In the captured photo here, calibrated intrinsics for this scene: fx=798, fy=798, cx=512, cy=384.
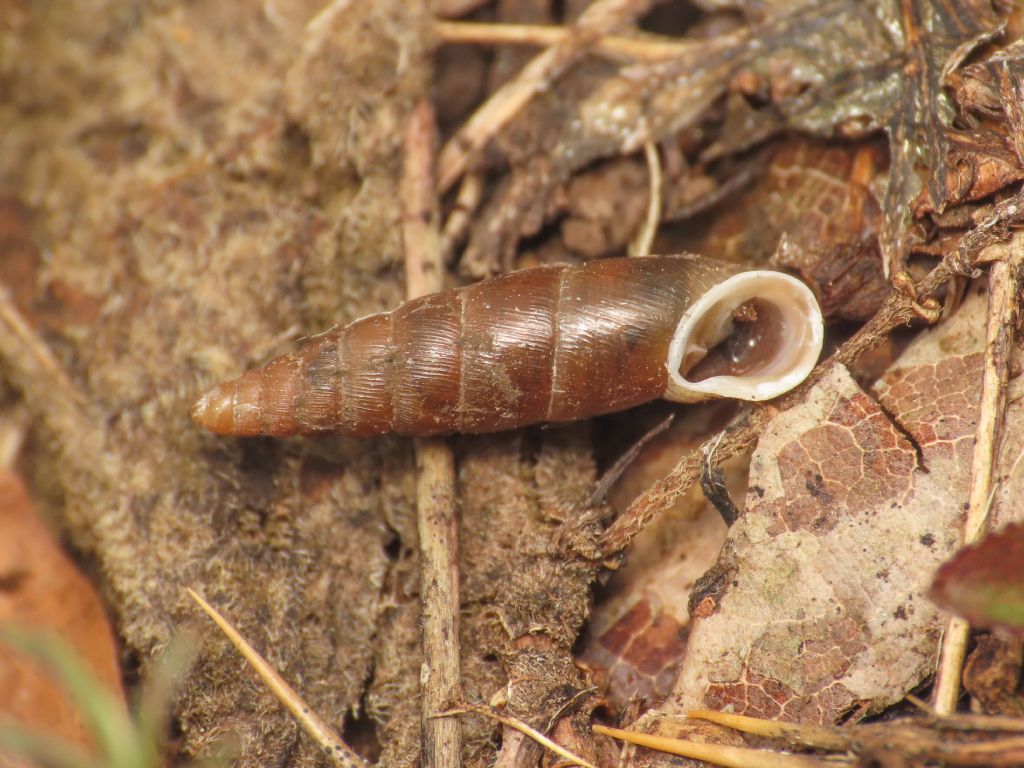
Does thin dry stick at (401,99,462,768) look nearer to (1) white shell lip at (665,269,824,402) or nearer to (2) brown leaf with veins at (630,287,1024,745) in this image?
(2) brown leaf with veins at (630,287,1024,745)

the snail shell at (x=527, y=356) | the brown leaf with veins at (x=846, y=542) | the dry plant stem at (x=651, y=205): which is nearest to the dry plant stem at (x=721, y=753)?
the brown leaf with veins at (x=846, y=542)

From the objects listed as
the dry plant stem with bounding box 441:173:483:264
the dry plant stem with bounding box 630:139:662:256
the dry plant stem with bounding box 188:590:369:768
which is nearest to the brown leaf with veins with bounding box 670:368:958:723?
the dry plant stem with bounding box 630:139:662:256

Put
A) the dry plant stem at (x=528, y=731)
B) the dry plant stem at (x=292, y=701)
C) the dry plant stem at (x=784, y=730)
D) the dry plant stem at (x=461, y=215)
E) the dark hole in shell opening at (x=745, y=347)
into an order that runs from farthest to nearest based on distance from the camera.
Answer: the dry plant stem at (x=461, y=215) → the dark hole in shell opening at (x=745, y=347) → the dry plant stem at (x=292, y=701) → the dry plant stem at (x=528, y=731) → the dry plant stem at (x=784, y=730)

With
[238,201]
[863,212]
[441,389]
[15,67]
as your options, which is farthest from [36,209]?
[863,212]

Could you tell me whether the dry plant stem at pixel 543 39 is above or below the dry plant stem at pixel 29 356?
above

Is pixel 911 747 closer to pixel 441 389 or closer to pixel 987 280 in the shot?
pixel 987 280

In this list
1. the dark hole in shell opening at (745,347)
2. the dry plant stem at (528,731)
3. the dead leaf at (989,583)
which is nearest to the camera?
the dead leaf at (989,583)

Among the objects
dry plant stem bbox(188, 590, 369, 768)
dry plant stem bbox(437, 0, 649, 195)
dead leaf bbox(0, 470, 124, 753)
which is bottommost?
dry plant stem bbox(188, 590, 369, 768)

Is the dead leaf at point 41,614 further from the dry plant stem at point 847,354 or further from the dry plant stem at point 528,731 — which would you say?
the dry plant stem at point 847,354
